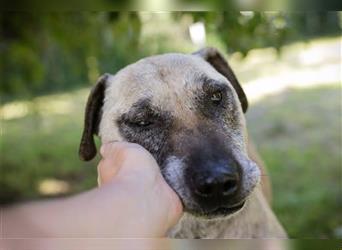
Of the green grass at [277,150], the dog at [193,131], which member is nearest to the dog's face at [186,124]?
the dog at [193,131]

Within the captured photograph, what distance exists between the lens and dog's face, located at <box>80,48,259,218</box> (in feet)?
3.81

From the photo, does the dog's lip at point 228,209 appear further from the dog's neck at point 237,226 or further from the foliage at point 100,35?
the foliage at point 100,35

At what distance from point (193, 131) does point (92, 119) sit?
34 centimetres

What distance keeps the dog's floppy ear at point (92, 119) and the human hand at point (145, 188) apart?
25 centimetres

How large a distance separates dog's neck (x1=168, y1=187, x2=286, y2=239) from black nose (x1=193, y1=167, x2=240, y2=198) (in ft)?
0.67

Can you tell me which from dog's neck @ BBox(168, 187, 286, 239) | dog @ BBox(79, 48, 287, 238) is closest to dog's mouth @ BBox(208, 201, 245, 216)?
dog @ BBox(79, 48, 287, 238)

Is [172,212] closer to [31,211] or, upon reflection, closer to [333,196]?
[31,211]

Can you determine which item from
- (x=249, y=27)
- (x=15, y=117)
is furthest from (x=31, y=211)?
(x=15, y=117)

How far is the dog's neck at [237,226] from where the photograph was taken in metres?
1.38

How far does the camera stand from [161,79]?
132 centimetres

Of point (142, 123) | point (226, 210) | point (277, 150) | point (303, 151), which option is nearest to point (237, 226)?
point (226, 210)

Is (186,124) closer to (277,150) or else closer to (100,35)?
(100,35)

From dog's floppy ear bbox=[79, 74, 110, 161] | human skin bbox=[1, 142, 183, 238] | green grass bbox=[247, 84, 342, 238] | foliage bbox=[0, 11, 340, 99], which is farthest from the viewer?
green grass bbox=[247, 84, 342, 238]

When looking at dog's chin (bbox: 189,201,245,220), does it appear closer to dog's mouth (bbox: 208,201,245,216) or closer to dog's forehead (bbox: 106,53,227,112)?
dog's mouth (bbox: 208,201,245,216)
